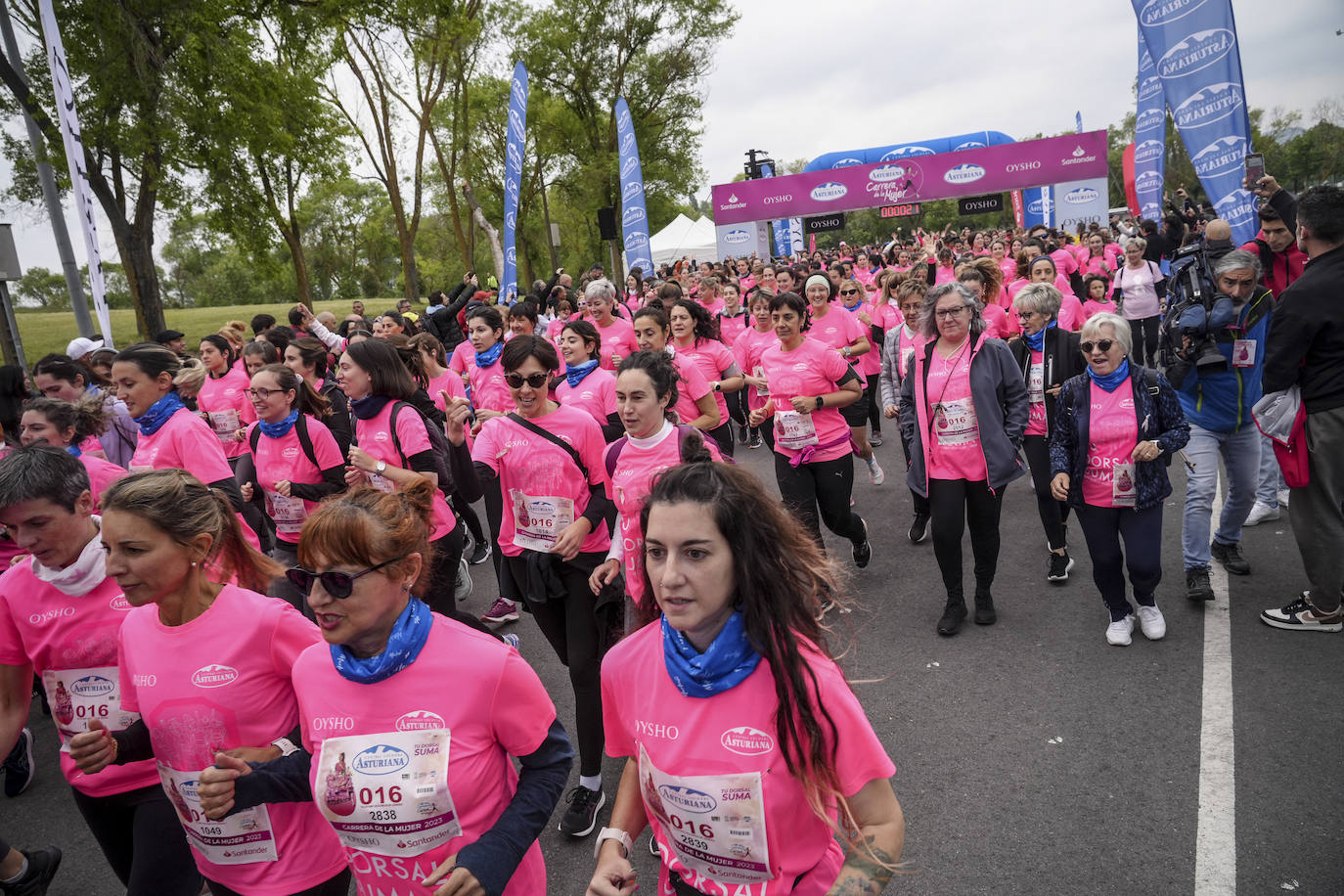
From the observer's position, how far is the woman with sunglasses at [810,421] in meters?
5.72

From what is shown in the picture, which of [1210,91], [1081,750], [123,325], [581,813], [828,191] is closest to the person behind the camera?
[581,813]

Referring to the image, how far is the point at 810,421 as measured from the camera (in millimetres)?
5660

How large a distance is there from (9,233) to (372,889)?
44.1 feet

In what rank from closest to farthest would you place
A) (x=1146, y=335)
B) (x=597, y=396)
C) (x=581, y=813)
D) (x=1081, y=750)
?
1. (x=581, y=813)
2. (x=1081, y=750)
3. (x=597, y=396)
4. (x=1146, y=335)

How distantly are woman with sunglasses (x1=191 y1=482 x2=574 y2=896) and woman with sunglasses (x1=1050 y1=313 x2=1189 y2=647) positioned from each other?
3.81 metres

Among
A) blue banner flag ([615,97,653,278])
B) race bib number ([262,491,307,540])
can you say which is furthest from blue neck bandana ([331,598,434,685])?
blue banner flag ([615,97,653,278])

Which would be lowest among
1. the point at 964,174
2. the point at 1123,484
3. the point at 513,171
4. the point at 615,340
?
the point at 1123,484

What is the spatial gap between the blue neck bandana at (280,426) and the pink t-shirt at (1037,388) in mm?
4961

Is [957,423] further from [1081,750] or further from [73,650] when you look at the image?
[73,650]

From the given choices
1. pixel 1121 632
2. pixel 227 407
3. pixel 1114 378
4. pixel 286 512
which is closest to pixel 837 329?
pixel 1114 378

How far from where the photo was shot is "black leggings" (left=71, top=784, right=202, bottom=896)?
8.50ft

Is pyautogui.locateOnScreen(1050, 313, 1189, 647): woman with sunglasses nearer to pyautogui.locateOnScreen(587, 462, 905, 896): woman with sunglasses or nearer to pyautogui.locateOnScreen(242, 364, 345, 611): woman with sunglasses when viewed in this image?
pyautogui.locateOnScreen(587, 462, 905, 896): woman with sunglasses

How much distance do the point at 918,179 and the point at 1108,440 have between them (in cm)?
2470

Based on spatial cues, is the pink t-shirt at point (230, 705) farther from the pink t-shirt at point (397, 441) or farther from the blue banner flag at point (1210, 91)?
the blue banner flag at point (1210, 91)
